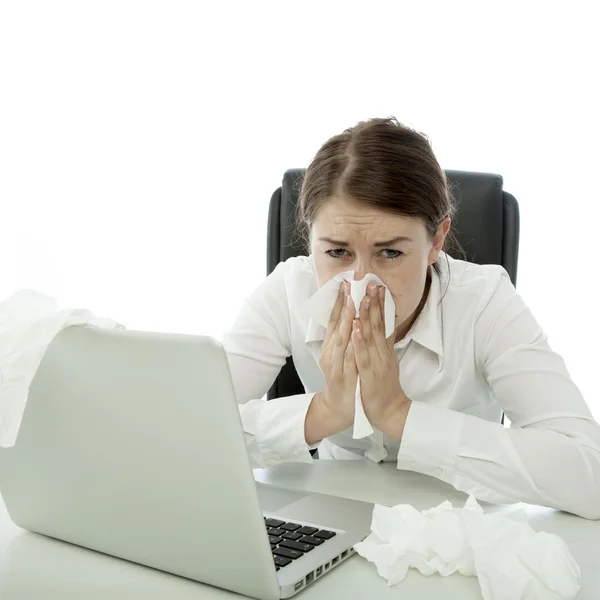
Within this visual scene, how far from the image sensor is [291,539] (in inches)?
36.1

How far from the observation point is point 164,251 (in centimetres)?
301

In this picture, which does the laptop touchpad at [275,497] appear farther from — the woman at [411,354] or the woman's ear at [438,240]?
the woman's ear at [438,240]

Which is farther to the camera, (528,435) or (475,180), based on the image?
(475,180)

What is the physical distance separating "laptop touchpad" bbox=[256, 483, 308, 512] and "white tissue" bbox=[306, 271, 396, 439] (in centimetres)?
15

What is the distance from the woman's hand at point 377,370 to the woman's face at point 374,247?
0.05 m

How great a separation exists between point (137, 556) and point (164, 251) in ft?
7.32

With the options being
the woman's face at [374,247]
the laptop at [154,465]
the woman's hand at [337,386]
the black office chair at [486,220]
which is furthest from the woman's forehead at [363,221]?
the laptop at [154,465]

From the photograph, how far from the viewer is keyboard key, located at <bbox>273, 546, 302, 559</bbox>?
865 mm

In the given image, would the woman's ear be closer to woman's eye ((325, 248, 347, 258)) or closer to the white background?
woman's eye ((325, 248, 347, 258))

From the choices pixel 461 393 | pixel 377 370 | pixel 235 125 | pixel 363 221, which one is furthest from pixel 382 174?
pixel 235 125

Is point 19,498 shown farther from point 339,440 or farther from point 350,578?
point 339,440

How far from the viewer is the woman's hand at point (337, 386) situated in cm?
130

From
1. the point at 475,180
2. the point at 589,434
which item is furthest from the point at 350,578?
the point at 475,180

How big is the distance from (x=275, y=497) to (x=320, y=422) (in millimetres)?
230
